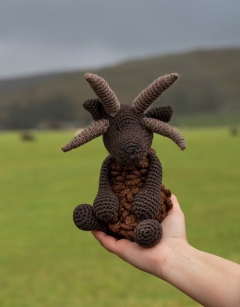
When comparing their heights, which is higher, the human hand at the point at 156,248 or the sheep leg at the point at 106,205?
the sheep leg at the point at 106,205

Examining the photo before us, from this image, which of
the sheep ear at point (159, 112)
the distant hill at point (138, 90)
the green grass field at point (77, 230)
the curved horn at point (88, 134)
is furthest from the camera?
the distant hill at point (138, 90)

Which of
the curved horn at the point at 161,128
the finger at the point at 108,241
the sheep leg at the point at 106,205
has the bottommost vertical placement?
the finger at the point at 108,241

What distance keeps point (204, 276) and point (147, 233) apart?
0.17 m

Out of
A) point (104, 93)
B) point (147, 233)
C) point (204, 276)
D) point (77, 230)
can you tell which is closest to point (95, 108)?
point (104, 93)

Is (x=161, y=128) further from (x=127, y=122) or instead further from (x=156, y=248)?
(x=156, y=248)

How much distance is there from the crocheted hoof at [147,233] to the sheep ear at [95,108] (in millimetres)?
317

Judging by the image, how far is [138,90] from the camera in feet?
86.7

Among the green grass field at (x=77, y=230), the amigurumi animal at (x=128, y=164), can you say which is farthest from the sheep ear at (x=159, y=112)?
the green grass field at (x=77, y=230)

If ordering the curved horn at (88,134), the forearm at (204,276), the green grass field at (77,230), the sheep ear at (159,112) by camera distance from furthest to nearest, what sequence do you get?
1. the green grass field at (77,230)
2. the sheep ear at (159,112)
3. the curved horn at (88,134)
4. the forearm at (204,276)

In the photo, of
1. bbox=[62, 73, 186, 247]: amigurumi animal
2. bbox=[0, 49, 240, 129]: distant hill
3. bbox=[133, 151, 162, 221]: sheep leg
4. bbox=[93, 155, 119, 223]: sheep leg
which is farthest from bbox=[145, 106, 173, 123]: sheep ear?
bbox=[0, 49, 240, 129]: distant hill

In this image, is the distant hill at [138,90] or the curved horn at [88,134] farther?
the distant hill at [138,90]

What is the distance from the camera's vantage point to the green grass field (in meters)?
2.38

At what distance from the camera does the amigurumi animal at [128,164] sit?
1.01 m

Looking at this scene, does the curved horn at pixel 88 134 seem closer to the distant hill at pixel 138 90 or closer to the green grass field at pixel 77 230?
the green grass field at pixel 77 230
